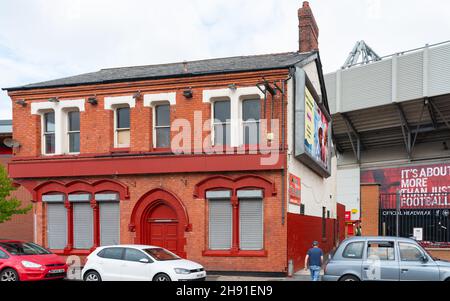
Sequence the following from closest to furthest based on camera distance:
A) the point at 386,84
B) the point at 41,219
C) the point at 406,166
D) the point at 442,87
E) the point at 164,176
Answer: the point at 164,176
the point at 41,219
the point at 442,87
the point at 386,84
the point at 406,166

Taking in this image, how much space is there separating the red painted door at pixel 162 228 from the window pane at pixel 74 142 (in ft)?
13.9

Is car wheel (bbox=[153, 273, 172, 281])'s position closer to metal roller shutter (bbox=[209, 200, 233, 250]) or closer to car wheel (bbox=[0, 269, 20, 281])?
car wheel (bbox=[0, 269, 20, 281])

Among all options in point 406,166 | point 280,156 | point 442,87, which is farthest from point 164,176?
point 406,166

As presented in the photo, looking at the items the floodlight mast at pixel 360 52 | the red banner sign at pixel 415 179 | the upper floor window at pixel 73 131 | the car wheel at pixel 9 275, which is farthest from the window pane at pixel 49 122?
the floodlight mast at pixel 360 52

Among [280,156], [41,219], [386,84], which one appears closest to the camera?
[280,156]

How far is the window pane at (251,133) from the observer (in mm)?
18281

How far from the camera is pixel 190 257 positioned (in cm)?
1845

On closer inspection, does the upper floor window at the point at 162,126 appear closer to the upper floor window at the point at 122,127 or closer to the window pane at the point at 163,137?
the window pane at the point at 163,137

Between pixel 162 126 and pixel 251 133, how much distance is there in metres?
3.56

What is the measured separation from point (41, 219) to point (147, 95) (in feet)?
22.2

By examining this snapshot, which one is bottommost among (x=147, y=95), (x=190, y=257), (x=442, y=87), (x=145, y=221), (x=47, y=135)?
(x=190, y=257)

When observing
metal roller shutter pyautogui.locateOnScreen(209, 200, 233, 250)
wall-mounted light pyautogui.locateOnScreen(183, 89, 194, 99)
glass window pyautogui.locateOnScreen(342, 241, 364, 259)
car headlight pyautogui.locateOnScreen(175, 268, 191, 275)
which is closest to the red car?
car headlight pyautogui.locateOnScreen(175, 268, 191, 275)

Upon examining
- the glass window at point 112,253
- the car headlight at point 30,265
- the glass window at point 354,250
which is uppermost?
the glass window at point 354,250

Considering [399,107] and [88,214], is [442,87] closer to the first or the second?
[399,107]
